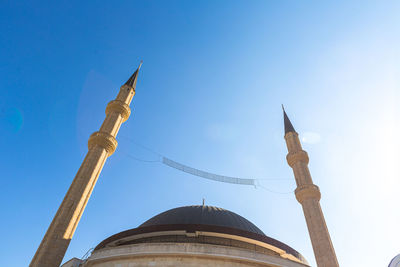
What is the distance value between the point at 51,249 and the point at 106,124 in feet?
31.4

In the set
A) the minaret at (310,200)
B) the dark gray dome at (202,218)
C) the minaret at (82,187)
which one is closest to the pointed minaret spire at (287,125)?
the minaret at (310,200)

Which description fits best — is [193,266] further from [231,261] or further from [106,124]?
[106,124]

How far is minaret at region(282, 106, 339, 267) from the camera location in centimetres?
1724

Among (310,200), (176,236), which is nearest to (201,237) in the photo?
(176,236)

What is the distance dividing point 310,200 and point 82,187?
15971 millimetres

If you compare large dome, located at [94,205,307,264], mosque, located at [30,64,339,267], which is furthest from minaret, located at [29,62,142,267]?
large dome, located at [94,205,307,264]

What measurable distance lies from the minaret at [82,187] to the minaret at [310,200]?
47.9 ft

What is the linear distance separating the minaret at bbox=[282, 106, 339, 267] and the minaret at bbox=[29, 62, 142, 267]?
A: 1459cm

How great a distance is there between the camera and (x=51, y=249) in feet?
46.6

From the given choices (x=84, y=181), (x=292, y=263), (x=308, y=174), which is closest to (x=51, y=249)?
(x=84, y=181)

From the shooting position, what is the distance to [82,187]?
1698 cm

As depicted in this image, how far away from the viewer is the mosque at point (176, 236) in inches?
525

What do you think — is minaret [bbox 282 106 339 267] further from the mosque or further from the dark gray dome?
the dark gray dome

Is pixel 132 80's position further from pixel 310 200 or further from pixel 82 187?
pixel 310 200
